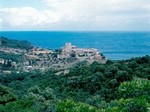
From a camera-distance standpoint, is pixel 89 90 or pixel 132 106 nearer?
pixel 132 106

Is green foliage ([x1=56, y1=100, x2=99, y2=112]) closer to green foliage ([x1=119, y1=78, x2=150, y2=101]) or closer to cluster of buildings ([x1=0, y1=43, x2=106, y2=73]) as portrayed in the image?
green foliage ([x1=119, y1=78, x2=150, y2=101])

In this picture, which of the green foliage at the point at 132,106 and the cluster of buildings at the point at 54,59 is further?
the cluster of buildings at the point at 54,59

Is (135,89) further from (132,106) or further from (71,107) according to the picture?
(71,107)

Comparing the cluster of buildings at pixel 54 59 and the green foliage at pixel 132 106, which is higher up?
the green foliage at pixel 132 106

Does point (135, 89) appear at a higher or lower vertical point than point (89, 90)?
higher

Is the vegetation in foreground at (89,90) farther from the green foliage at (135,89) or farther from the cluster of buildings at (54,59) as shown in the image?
the cluster of buildings at (54,59)

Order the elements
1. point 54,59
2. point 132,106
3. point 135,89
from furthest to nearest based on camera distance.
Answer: point 54,59
point 135,89
point 132,106

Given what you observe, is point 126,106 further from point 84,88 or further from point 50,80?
point 50,80

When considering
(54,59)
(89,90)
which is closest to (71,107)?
(89,90)

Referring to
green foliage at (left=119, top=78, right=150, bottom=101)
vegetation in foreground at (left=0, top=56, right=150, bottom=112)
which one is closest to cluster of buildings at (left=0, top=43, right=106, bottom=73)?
vegetation in foreground at (left=0, top=56, right=150, bottom=112)

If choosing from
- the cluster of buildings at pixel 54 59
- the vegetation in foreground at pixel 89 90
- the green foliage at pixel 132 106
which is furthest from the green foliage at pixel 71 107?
the cluster of buildings at pixel 54 59

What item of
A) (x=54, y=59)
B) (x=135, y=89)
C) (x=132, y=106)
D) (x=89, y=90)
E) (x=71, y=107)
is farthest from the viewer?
(x=54, y=59)
